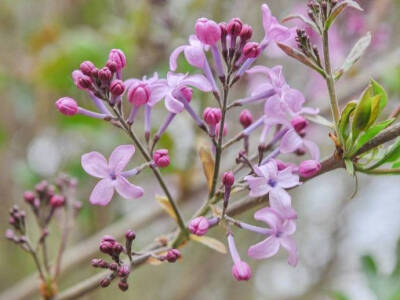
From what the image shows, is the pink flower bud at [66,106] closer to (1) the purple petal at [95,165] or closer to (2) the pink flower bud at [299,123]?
(1) the purple petal at [95,165]

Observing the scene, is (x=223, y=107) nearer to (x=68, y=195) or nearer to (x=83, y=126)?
(x=68, y=195)

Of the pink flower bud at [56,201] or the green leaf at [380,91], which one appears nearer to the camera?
the green leaf at [380,91]

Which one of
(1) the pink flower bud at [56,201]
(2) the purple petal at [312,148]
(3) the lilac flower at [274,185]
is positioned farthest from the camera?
(1) the pink flower bud at [56,201]

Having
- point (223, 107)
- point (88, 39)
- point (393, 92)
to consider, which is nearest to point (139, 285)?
point (88, 39)

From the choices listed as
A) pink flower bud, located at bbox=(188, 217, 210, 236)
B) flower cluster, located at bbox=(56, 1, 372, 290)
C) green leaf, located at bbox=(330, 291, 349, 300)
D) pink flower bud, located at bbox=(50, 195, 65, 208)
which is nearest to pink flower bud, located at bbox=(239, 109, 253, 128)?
flower cluster, located at bbox=(56, 1, 372, 290)

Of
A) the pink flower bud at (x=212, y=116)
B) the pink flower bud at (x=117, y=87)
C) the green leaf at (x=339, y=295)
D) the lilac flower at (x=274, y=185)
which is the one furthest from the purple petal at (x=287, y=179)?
Result: the green leaf at (x=339, y=295)

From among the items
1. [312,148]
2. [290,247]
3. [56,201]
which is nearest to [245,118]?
[312,148]

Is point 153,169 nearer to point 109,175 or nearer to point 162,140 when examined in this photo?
point 109,175
